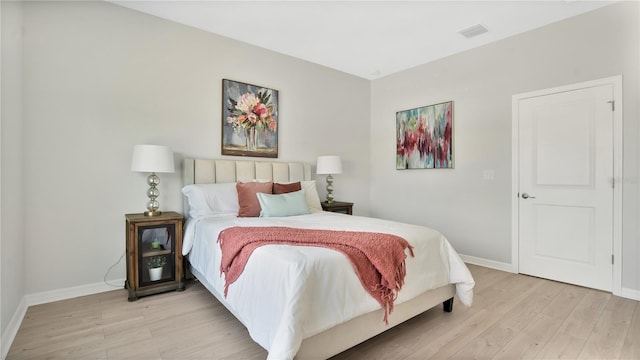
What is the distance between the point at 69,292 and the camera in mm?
2703

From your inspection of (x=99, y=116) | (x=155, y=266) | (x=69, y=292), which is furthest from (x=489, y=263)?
(x=99, y=116)

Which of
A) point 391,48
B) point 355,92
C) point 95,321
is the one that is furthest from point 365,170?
point 95,321

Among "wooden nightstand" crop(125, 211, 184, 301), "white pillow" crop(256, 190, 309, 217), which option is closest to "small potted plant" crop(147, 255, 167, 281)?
"wooden nightstand" crop(125, 211, 184, 301)

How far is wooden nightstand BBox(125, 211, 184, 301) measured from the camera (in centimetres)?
264

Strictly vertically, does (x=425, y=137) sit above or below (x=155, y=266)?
above

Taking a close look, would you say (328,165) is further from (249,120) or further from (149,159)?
(149,159)

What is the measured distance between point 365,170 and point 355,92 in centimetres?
Result: 129

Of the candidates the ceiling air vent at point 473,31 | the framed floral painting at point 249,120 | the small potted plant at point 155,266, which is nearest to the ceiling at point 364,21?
the ceiling air vent at point 473,31

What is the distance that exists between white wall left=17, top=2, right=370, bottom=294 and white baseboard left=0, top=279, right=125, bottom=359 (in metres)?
0.05

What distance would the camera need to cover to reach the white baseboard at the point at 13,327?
1.86 metres

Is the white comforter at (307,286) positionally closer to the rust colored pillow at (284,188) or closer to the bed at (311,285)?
the bed at (311,285)

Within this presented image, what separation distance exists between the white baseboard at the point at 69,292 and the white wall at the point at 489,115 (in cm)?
371

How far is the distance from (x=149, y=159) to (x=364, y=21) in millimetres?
2548

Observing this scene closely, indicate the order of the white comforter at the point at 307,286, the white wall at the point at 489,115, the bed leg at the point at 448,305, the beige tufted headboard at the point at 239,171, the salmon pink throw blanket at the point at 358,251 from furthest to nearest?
the beige tufted headboard at the point at 239,171 → the white wall at the point at 489,115 → the bed leg at the point at 448,305 → the salmon pink throw blanket at the point at 358,251 → the white comforter at the point at 307,286
